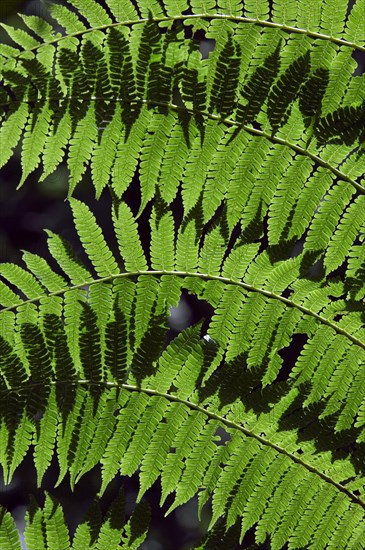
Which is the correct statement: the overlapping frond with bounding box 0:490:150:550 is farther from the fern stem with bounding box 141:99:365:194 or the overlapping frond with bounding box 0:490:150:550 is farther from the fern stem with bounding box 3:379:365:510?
the fern stem with bounding box 141:99:365:194

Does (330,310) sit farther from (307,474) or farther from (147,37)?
(147,37)

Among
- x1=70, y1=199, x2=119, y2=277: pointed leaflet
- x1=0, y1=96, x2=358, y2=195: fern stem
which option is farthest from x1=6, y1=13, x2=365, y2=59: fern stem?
x1=70, y1=199, x2=119, y2=277: pointed leaflet

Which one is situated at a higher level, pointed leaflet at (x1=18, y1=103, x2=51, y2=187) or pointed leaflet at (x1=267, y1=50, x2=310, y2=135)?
pointed leaflet at (x1=267, y1=50, x2=310, y2=135)

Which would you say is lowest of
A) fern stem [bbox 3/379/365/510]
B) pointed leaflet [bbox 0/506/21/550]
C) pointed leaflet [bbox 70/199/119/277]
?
pointed leaflet [bbox 0/506/21/550]

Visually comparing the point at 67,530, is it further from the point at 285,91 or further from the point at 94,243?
the point at 285,91

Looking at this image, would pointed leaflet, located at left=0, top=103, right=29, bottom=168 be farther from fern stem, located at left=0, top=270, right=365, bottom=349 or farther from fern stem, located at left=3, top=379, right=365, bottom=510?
fern stem, located at left=3, top=379, right=365, bottom=510

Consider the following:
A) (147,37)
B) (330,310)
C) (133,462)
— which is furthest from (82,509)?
(147,37)

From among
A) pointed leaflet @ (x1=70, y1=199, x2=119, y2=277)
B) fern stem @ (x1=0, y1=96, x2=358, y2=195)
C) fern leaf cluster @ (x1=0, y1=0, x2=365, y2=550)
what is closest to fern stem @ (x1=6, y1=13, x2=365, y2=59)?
fern leaf cluster @ (x1=0, y1=0, x2=365, y2=550)
